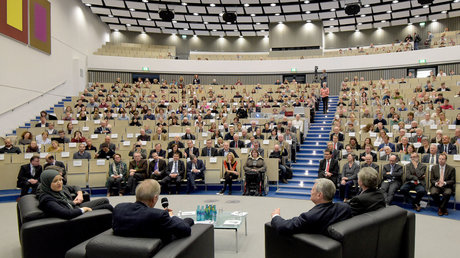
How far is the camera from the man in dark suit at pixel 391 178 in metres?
6.04

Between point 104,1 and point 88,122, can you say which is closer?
point 88,122

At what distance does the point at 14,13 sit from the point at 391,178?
478 inches

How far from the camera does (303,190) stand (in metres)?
7.29

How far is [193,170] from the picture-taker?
24.5 feet

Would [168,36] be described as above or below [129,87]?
above

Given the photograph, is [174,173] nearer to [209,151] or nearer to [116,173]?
[209,151]

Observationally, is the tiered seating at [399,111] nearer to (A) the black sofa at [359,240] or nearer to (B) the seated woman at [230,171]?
(B) the seated woman at [230,171]

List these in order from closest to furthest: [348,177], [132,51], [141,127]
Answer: [348,177] < [141,127] < [132,51]

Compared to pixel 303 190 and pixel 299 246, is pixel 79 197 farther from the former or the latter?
pixel 303 190

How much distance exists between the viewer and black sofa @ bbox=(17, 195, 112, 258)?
9.80 feet

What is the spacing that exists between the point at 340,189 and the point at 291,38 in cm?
1723

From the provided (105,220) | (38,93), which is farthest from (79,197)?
(38,93)

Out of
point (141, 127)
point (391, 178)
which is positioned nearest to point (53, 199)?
point (391, 178)

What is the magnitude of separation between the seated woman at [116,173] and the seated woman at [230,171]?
2.23 metres
